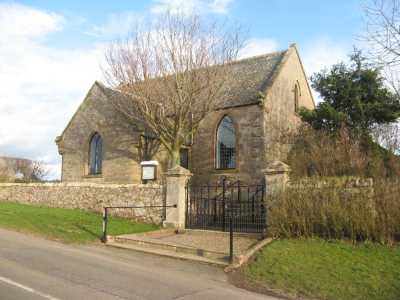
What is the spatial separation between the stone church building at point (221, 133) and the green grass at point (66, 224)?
21.3 ft

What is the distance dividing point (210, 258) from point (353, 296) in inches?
159

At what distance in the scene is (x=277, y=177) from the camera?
1202 cm

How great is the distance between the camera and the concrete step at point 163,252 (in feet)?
32.1

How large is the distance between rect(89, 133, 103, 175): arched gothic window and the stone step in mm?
13769

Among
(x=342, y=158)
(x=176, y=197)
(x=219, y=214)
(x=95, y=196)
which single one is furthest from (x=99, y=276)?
(x=95, y=196)

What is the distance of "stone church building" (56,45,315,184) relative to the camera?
2161 cm

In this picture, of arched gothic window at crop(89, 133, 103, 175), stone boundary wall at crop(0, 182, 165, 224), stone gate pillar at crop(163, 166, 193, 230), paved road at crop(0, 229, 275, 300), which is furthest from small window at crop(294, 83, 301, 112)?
paved road at crop(0, 229, 275, 300)

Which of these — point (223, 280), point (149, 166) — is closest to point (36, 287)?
point (223, 280)

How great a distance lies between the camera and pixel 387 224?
32.7 ft

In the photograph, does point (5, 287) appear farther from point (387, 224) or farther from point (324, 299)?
point (387, 224)

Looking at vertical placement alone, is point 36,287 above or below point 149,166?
below

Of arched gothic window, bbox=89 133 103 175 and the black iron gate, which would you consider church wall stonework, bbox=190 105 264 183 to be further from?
arched gothic window, bbox=89 133 103 175

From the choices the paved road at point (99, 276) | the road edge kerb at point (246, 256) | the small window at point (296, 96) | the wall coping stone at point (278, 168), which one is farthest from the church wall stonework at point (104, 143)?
the road edge kerb at point (246, 256)

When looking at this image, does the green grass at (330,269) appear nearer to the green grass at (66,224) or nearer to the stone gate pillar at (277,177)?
the stone gate pillar at (277,177)
